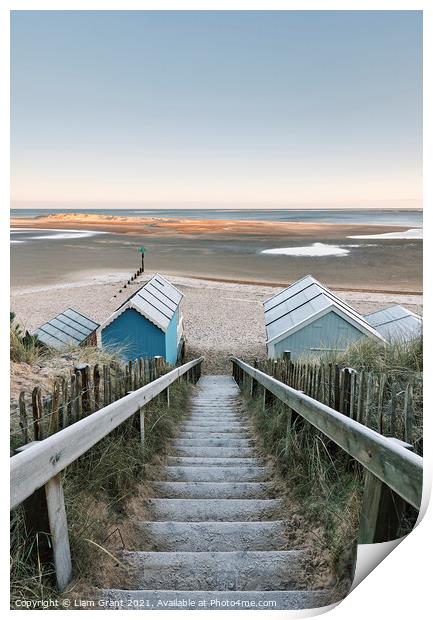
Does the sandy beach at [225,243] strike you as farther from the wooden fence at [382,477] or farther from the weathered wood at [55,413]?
the wooden fence at [382,477]

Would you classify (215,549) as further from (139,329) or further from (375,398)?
(139,329)

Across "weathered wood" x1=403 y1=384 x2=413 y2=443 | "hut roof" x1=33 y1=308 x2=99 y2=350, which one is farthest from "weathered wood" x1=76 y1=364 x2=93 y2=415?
"hut roof" x1=33 y1=308 x2=99 y2=350

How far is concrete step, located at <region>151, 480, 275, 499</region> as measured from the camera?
2.61 metres

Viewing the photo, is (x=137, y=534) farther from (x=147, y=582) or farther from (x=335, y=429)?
(x=335, y=429)

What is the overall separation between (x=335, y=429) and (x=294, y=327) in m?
8.59

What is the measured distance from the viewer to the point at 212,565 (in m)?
1.79

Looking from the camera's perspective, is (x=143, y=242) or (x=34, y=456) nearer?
(x=34, y=456)

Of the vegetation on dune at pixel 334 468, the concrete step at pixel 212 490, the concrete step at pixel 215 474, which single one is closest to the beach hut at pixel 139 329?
the vegetation on dune at pixel 334 468

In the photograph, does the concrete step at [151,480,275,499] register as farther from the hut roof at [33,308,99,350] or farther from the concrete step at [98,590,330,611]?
the hut roof at [33,308,99,350]

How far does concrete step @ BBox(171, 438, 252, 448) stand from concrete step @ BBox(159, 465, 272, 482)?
770mm

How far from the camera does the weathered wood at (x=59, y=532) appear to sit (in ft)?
4.89

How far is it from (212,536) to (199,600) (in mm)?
511

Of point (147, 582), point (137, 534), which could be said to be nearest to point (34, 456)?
point (147, 582)

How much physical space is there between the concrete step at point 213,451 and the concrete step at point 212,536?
1.41 meters
